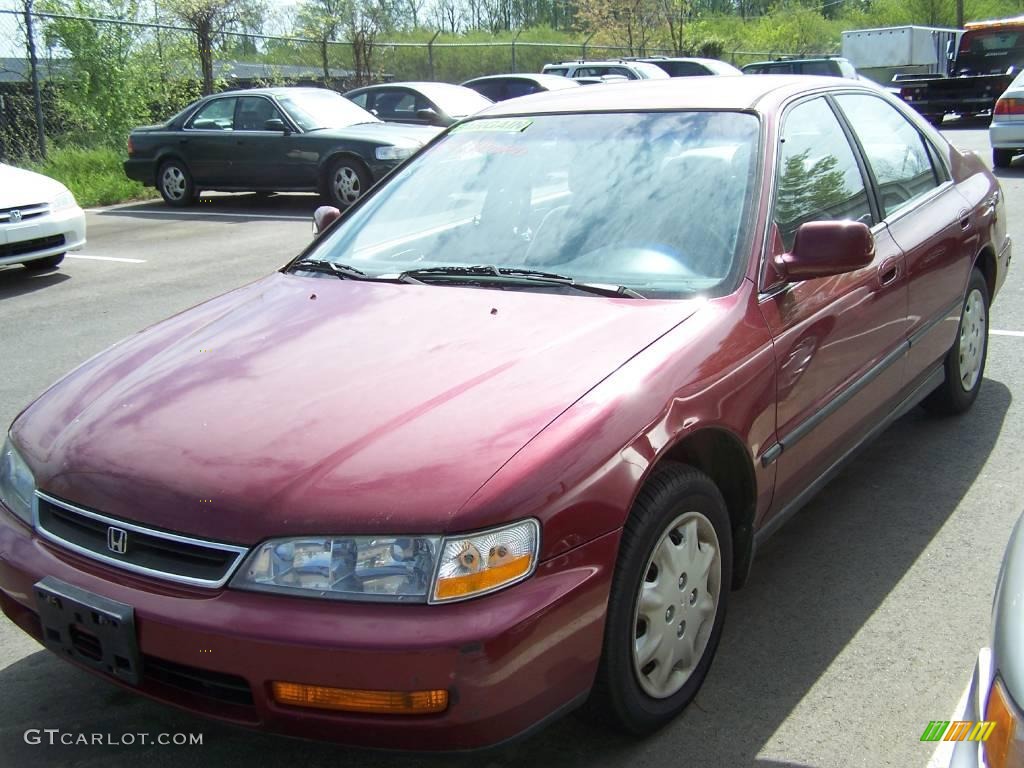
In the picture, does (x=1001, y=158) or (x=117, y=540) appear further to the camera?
(x=1001, y=158)

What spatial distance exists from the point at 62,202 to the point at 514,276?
7.42 metres

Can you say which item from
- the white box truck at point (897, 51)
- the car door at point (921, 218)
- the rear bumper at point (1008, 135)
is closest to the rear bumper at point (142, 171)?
the rear bumper at point (1008, 135)

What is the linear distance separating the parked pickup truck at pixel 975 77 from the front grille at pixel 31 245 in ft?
61.9

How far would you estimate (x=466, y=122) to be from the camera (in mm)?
4340

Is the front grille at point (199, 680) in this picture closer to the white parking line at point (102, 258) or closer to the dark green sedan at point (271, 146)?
the white parking line at point (102, 258)

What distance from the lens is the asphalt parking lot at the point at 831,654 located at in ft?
9.02

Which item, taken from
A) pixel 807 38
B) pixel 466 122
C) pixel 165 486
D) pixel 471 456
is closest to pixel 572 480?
pixel 471 456

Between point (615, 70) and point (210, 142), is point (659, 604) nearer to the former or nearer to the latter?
point (210, 142)

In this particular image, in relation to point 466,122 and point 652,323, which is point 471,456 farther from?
point 466,122

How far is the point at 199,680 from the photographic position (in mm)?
2379

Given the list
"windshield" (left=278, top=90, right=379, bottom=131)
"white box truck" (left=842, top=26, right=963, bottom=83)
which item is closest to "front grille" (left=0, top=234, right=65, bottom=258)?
"windshield" (left=278, top=90, right=379, bottom=131)

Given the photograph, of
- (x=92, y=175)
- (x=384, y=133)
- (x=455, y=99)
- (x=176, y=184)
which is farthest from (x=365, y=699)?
(x=92, y=175)

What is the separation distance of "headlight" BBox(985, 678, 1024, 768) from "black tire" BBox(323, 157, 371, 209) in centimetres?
1173

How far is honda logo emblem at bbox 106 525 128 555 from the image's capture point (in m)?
2.46
